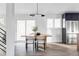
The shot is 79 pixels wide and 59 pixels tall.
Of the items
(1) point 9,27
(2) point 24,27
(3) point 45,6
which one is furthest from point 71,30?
(1) point 9,27

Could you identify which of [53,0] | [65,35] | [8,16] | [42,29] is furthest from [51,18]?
[53,0]

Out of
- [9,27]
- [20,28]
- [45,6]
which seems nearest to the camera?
[9,27]

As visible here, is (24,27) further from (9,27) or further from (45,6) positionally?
(9,27)

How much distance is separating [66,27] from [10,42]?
6270mm

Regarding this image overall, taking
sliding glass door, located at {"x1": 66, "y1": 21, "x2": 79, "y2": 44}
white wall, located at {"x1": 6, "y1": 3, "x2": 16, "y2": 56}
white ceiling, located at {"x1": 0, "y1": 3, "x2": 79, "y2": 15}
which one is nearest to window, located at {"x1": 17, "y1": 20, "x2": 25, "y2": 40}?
white ceiling, located at {"x1": 0, "y1": 3, "x2": 79, "y2": 15}

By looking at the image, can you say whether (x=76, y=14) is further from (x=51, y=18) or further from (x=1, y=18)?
(x=1, y=18)

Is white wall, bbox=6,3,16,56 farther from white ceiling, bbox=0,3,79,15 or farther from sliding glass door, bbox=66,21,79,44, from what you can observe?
sliding glass door, bbox=66,21,79,44

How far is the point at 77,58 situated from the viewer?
216cm

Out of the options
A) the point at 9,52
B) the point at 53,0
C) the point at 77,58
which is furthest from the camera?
the point at 9,52

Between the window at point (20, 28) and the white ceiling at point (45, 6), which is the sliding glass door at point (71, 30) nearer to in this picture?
the white ceiling at point (45, 6)

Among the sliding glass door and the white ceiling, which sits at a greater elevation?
the white ceiling

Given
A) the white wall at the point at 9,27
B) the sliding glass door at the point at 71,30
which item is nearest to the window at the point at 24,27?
the sliding glass door at the point at 71,30

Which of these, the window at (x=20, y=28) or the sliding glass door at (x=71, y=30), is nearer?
the sliding glass door at (x=71, y=30)

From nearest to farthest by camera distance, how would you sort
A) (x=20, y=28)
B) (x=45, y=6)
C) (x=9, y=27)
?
1. (x=9, y=27)
2. (x=45, y=6)
3. (x=20, y=28)
